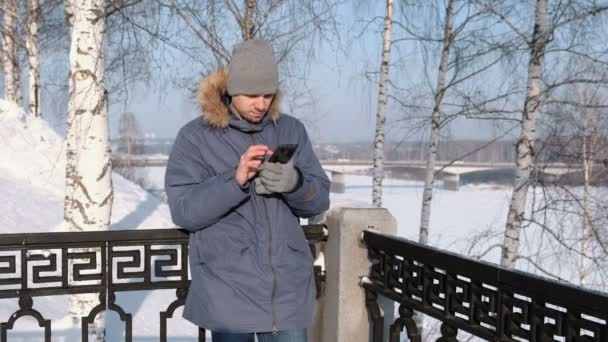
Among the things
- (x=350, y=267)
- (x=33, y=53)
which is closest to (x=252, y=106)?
(x=350, y=267)

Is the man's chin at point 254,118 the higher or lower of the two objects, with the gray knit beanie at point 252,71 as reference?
lower

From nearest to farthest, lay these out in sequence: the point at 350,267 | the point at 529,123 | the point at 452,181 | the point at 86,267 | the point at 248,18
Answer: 1. the point at 86,267
2. the point at 350,267
3. the point at 529,123
4. the point at 248,18
5. the point at 452,181

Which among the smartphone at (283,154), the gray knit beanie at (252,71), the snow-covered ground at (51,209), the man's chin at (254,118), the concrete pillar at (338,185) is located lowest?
the concrete pillar at (338,185)

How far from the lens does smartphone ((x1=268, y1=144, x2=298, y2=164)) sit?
2.16 metres

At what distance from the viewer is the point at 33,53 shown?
1451cm

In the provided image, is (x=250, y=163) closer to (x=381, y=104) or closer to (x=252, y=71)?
(x=252, y=71)

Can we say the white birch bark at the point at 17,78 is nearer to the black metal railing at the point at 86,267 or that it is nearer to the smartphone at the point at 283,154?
the black metal railing at the point at 86,267

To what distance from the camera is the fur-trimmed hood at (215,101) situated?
2387 millimetres

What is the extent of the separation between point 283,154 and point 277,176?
0.26 feet

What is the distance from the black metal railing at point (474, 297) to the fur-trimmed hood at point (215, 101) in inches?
37.3

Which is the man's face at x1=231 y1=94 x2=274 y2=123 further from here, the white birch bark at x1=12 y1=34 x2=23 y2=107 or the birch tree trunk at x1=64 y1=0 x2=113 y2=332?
the white birch bark at x1=12 y1=34 x2=23 y2=107

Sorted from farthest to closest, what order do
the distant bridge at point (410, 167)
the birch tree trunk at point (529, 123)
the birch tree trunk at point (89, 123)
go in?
the distant bridge at point (410, 167)
the birch tree trunk at point (529, 123)
the birch tree trunk at point (89, 123)

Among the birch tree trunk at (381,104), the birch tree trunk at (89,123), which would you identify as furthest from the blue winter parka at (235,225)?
the birch tree trunk at (381,104)

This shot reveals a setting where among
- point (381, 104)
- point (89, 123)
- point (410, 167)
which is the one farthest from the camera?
point (410, 167)
